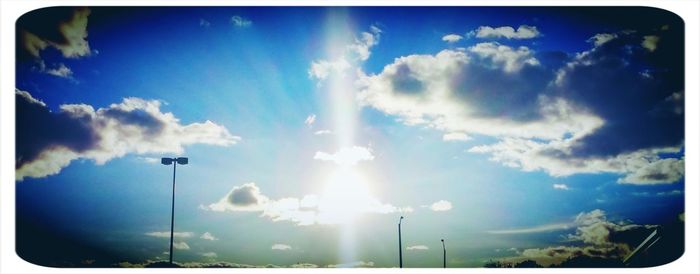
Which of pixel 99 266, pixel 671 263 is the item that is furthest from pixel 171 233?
pixel 671 263

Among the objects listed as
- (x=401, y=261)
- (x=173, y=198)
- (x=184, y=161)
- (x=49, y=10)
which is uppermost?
(x=49, y=10)

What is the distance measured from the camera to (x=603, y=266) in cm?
1284

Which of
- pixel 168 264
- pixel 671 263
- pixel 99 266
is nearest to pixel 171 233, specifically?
pixel 168 264

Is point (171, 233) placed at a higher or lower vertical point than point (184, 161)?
lower

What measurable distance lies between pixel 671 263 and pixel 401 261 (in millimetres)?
23801

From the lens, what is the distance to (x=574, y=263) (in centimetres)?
1331

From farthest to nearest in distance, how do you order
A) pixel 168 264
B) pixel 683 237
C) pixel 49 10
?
pixel 168 264
pixel 49 10
pixel 683 237

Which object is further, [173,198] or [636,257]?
[636,257]

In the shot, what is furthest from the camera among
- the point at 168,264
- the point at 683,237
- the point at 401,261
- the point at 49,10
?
the point at 401,261

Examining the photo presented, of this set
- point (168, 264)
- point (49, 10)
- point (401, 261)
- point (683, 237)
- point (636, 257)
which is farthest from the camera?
point (401, 261)

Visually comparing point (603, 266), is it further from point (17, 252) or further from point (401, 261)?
point (401, 261)

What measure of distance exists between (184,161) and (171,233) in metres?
3.29

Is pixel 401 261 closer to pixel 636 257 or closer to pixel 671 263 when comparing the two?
pixel 636 257

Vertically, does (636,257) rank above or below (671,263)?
below
